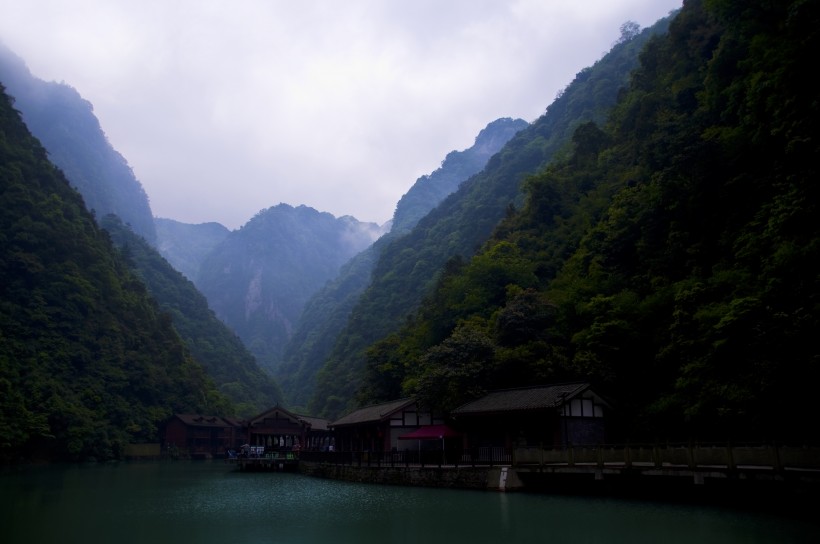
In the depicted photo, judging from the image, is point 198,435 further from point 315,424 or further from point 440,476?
point 440,476

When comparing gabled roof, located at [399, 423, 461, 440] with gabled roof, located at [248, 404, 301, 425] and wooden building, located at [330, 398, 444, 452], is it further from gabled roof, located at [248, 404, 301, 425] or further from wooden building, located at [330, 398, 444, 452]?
gabled roof, located at [248, 404, 301, 425]

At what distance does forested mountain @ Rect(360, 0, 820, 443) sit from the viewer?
22.5m

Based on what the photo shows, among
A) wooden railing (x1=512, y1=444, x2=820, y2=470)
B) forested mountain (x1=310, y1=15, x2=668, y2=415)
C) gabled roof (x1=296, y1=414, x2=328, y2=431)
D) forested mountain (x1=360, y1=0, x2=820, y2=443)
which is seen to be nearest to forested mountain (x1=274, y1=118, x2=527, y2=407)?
forested mountain (x1=310, y1=15, x2=668, y2=415)

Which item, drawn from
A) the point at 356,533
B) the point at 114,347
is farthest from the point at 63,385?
the point at 356,533

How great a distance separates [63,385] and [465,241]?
2333 inches

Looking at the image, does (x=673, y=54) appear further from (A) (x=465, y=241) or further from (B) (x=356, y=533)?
(B) (x=356, y=533)

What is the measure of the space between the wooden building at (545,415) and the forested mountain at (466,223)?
59.4 metres

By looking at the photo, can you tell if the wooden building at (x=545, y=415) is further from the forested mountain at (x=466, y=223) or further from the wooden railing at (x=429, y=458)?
the forested mountain at (x=466, y=223)

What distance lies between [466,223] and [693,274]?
70.6m

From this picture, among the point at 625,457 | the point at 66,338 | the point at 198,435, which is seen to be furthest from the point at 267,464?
the point at 625,457

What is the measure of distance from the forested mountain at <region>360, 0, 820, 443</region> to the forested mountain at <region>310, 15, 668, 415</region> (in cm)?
4158

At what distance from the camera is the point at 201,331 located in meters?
128

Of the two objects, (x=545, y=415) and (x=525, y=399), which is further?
(x=525, y=399)

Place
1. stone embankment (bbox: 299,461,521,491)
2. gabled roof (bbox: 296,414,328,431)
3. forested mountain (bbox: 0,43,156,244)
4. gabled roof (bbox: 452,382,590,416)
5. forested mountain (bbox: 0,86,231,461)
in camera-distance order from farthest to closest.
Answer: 1. forested mountain (bbox: 0,43,156,244)
2. gabled roof (bbox: 296,414,328,431)
3. forested mountain (bbox: 0,86,231,461)
4. gabled roof (bbox: 452,382,590,416)
5. stone embankment (bbox: 299,461,521,491)
